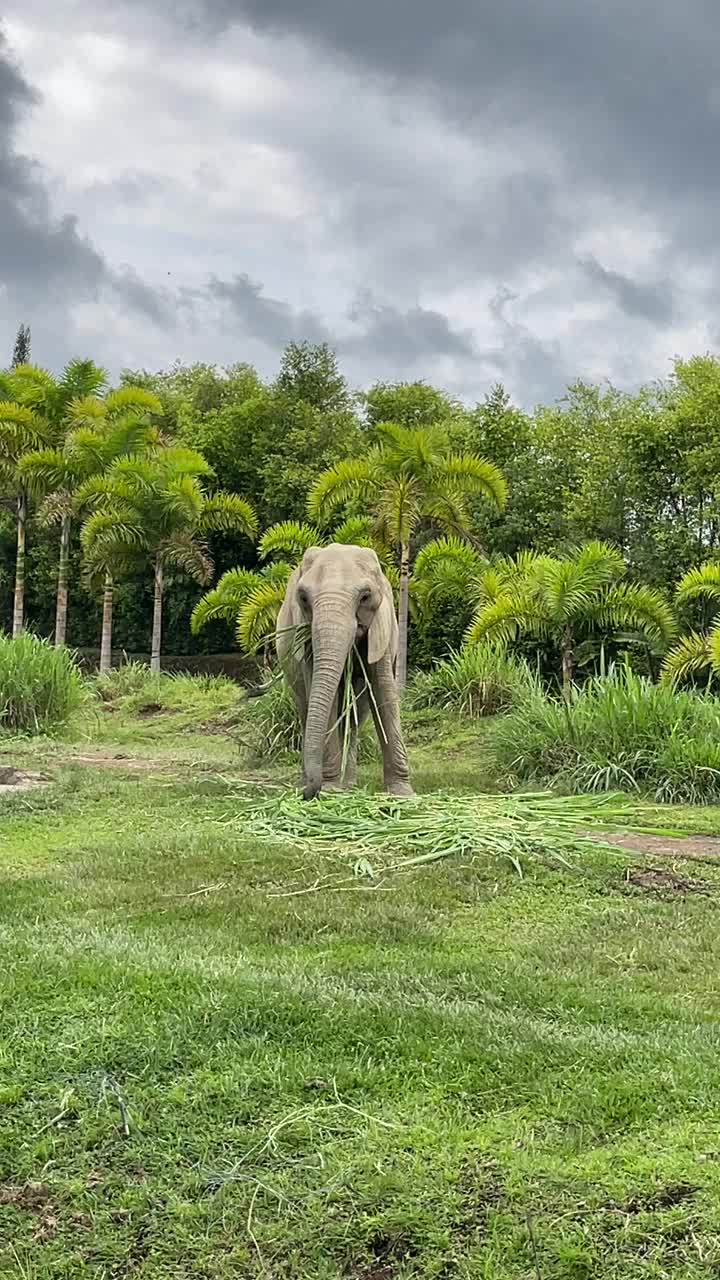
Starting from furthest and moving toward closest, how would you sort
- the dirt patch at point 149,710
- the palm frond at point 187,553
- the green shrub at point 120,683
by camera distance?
1. the palm frond at point 187,553
2. the green shrub at point 120,683
3. the dirt patch at point 149,710

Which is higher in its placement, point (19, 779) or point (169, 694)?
point (169, 694)

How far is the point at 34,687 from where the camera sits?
14.3m

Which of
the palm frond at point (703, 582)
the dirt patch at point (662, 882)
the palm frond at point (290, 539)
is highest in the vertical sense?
the palm frond at point (290, 539)

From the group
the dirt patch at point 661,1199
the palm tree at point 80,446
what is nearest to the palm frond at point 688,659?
the dirt patch at point 661,1199

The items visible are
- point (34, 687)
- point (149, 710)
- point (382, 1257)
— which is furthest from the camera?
point (149, 710)

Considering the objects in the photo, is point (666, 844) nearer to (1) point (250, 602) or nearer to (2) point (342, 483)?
(1) point (250, 602)

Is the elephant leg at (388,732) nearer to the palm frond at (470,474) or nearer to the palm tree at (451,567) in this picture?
the palm tree at (451,567)

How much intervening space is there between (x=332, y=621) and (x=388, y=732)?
3.75 ft

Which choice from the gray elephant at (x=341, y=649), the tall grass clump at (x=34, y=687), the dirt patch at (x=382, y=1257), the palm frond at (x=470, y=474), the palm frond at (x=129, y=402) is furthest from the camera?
the palm frond at (x=129, y=402)

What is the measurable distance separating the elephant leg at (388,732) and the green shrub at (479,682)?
572 cm

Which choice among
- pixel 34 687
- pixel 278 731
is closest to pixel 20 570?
pixel 34 687

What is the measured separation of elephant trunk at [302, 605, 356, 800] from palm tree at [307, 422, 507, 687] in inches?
368

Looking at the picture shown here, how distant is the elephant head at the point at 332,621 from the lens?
8.21 metres

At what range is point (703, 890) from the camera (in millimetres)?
6000
